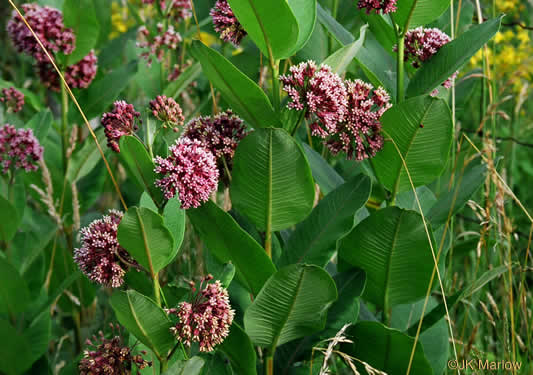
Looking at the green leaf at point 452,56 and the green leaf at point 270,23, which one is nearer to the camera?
the green leaf at point 270,23

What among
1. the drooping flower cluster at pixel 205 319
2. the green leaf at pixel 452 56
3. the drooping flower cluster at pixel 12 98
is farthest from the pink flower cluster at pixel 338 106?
the drooping flower cluster at pixel 12 98

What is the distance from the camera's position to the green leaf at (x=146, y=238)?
3.15ft

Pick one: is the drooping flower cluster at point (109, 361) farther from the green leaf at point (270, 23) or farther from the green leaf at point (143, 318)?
the green leaf at point (270, 23)

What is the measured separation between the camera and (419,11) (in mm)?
1208

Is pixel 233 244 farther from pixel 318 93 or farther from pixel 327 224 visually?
pixel 318 93

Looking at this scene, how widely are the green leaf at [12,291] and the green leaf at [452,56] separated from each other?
1.08 meters

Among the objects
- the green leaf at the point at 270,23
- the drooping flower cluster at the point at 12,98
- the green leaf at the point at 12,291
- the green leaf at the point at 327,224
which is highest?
the green leaf at the point at 270,23

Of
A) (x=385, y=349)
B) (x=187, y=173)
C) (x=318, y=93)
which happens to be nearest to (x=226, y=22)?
(x=318, y=93)

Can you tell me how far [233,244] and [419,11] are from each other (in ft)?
1.89

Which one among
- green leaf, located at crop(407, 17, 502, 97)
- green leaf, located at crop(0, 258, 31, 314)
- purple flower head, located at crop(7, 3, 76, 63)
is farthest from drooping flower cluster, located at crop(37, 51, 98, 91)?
green leaf, located at crop(407, 17, 502, 97)

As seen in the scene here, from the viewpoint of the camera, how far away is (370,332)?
127 cm

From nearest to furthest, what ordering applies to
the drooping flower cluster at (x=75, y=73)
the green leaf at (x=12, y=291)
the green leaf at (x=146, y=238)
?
the green leaf at (x=146, y=238) < the green leaf at (x=12, y=291) < the drooping flower cluster at (x=75, y=73)

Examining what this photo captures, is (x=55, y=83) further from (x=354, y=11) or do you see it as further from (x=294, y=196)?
(x=294, y=196)

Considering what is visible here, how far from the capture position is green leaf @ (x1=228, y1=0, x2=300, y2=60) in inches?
40.5
